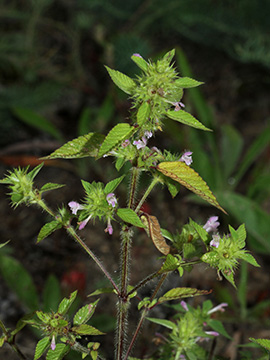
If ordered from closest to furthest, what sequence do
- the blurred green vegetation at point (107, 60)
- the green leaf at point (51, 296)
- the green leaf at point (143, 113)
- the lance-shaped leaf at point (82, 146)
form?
the green leaf at point (143, 113)
the lance-shaped leaf at point (82, 146)
the green leaf at point (51, 296)
the blurred green vegetation at point (107, 60)

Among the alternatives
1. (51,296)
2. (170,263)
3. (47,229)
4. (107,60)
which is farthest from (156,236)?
(107,60)

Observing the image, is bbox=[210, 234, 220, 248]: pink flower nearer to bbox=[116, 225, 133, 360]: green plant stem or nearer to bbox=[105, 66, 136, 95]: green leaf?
bbox=[116, 225, 133, 360]: green plant stem

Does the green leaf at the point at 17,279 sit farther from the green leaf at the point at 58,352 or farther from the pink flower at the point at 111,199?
the pink flower at the point at 111,199

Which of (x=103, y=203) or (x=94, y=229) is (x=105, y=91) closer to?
(x=94, y=229)

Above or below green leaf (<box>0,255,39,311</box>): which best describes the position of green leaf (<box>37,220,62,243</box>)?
above

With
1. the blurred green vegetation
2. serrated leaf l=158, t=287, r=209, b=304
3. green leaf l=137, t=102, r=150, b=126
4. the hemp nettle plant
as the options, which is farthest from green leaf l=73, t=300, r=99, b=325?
the blurred green vegetation

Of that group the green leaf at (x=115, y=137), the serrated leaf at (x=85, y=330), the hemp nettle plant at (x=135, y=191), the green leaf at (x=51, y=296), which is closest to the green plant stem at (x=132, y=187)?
the hemp nettle plant at (x=135, y=191)
